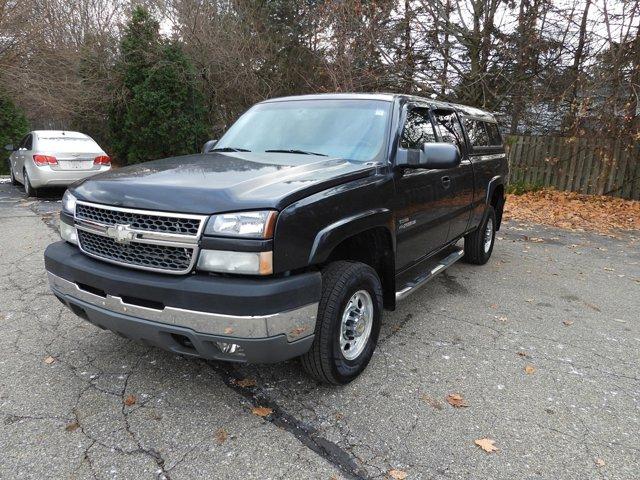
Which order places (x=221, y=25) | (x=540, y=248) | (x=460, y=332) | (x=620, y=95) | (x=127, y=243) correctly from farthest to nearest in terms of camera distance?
Result: (x=221, y=25) → (x=620, y=95) → (x=540, y=248) → (x=460, y=332) → (x=127, y=243)

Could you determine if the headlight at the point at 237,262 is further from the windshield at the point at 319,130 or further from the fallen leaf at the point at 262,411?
the windshield at the point at 319,130

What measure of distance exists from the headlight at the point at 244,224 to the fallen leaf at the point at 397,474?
132 centimetres

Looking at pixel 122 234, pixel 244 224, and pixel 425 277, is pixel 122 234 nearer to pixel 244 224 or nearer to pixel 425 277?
pixel 244 224

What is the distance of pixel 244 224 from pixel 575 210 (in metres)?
10.4

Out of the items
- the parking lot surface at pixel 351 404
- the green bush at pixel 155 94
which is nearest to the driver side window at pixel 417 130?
the parking lot surface at pixel 351 404

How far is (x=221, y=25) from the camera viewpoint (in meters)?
16.1

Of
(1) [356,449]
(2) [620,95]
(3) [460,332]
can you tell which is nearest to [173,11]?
(2) [620,95]

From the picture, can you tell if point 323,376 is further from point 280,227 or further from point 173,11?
point 173,11

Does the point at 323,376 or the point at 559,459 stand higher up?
the point at 323,376

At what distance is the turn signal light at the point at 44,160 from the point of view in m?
9.78

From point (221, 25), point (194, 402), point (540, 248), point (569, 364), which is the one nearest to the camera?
point (194, 402)

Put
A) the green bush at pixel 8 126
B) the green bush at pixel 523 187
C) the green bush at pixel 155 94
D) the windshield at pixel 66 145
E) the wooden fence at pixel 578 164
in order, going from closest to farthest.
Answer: the windshield at pixel 66 145 → the wooden fence at pixel 578 164 → the green bush at pixel 523 187 → the green bush at pixel 155 94 → the green bush at pixel 8 126

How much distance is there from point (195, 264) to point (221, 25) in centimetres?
1578

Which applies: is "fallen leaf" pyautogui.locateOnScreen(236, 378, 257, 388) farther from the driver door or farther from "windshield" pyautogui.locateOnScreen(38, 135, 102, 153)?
"windshield" pyautogui.locateOnScreen(38, 135, 102, 153)
